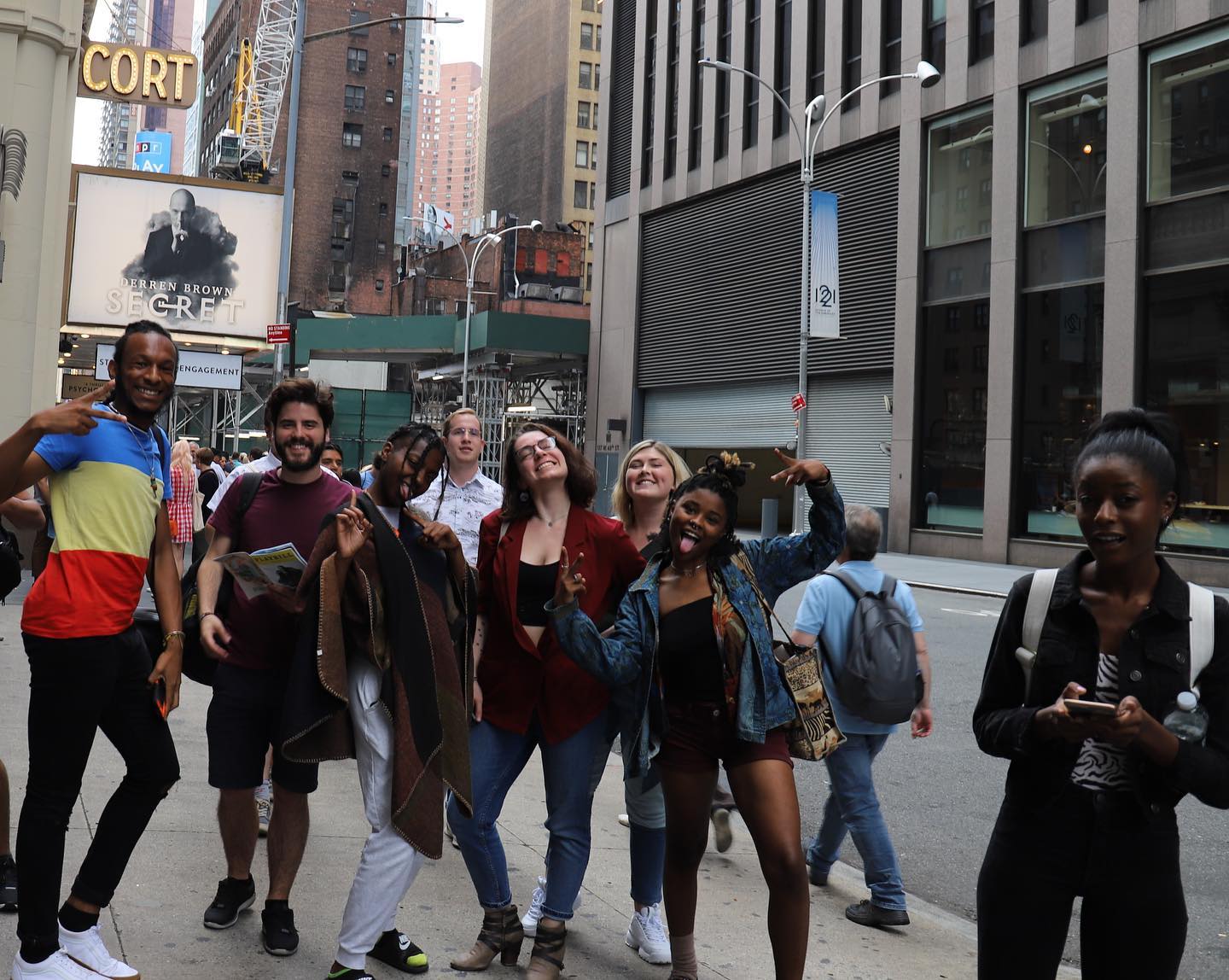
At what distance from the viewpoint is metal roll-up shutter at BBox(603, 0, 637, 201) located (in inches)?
1700

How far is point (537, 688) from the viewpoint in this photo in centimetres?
442

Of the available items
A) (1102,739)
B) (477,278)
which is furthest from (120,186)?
(477,278)

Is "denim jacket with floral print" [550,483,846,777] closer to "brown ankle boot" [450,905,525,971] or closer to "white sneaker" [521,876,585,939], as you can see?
"brown ankle boot" [450,905,525,971]

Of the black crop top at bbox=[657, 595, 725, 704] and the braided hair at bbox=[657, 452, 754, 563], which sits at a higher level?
the braided hair at bbox=[657, 452, 754, 563]

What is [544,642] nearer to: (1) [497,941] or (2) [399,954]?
(1) [497,941]

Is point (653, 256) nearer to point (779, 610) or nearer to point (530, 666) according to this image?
point (779, 610)

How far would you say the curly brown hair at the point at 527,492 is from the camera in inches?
182

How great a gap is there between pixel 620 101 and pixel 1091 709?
145 feet

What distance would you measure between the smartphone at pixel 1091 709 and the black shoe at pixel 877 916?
306 cm

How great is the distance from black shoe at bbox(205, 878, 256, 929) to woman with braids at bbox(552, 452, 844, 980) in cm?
159

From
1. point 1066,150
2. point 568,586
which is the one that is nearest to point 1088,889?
point 568,586

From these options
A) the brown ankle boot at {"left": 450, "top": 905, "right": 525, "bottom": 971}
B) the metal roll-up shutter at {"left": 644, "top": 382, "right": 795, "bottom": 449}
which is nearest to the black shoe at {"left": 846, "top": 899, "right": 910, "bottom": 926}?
the brown ankle boot at {"left": 450, "top": 905, "right": 525, "bottom": 971}

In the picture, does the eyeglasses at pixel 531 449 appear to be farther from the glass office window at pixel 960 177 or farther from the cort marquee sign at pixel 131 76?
the glass office window at pixel 960 177

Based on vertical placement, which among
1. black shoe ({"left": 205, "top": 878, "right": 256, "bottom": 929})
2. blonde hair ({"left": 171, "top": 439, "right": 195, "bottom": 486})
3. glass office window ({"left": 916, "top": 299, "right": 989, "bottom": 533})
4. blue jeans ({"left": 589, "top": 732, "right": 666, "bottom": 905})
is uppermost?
glass office window ({"left": 916, "top": 299, "right": 989, "bottom": 533})
